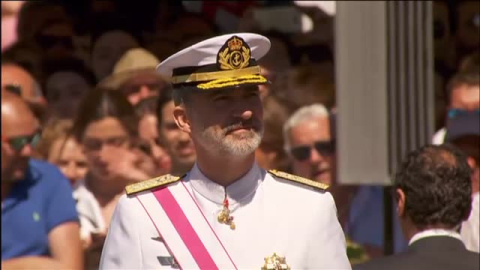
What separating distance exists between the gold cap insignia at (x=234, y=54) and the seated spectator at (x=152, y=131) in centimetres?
299

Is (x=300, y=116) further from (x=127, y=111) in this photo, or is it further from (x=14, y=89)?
(x=14, y=89)

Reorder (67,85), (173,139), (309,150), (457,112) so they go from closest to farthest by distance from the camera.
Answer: (457,112)
(173,139)
(309,150)
(67,85)

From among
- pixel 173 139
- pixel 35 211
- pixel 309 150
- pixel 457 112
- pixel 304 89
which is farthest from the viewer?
pixel 304 89

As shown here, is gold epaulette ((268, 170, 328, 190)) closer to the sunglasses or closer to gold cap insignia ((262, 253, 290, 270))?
gold cap insignia ((262, 253, 290, 270))

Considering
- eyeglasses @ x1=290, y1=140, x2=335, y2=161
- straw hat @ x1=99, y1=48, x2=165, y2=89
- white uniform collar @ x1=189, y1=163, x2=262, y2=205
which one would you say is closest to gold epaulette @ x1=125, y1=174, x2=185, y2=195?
white uniform collar @ x1=189, y1=163, x2=262, y2=205

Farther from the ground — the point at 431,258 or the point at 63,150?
the point at 431,258

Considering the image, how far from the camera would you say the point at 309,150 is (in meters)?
8.06

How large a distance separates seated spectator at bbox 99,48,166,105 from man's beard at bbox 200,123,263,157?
3738 mm

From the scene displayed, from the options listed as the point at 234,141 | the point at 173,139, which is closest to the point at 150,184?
the point at 234,141

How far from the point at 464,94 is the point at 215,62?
2.85 metres

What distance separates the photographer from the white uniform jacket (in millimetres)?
4871

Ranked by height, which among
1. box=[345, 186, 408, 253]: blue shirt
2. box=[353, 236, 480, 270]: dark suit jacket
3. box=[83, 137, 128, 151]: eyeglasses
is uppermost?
box=[353, 236, 480, 270]: dark suit jacket

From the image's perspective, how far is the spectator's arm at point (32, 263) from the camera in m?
7.39

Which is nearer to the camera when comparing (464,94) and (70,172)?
(464,94)
